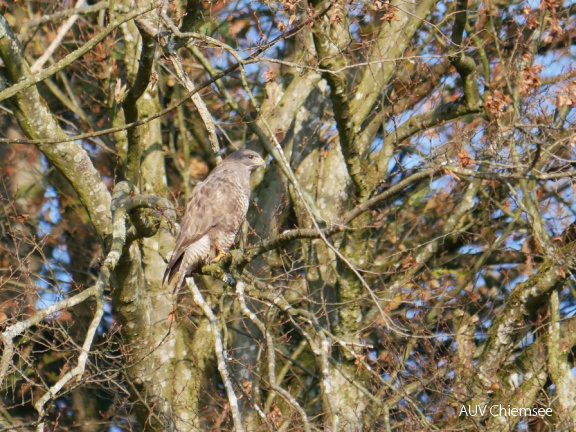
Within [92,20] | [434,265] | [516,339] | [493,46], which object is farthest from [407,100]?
[92,20]

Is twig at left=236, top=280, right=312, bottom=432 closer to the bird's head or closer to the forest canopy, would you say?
the forest canopy

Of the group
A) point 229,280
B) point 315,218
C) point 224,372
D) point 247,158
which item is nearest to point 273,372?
point 224,372

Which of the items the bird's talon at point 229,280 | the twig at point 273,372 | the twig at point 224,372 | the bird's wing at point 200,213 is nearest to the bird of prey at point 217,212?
the bird's wing at point 200,213

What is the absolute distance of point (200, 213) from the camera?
657cm

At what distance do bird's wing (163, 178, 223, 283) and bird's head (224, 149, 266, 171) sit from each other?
500mm

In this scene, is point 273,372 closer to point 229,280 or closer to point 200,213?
point 229,280

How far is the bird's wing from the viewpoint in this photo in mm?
6191

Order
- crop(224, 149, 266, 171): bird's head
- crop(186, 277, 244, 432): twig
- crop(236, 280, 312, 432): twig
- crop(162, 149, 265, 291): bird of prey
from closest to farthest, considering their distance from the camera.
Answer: crop(186, 277, 244, 432): twig, crop(236, 280, 312, 432): twig, crop(162, 149, 265, 291): bird of prey, crop(224, 149, 266, 171): bird's head

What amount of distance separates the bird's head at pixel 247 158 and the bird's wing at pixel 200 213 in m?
0.50

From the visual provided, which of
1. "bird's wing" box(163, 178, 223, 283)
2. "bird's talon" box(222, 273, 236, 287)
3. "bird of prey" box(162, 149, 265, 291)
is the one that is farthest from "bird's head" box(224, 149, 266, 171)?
"bird's talon" box(222, 273, 236, 287)

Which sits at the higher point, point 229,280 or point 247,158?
point 247,158

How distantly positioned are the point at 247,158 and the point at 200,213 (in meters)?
0.94

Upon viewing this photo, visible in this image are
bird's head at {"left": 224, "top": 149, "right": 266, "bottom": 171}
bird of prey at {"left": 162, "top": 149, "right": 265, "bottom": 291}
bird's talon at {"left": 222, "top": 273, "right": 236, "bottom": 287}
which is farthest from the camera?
bird's head at {"left": 224, "top": 149, "right": 266, "bottom": 171}

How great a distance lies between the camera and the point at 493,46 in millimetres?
8531
